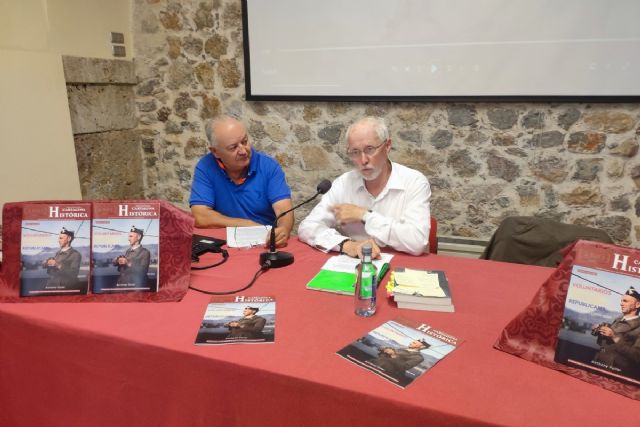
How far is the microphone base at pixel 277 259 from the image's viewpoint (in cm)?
162

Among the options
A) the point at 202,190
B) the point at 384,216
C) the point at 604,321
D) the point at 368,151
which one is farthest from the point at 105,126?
the point at 604,321

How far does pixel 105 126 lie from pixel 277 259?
213 centimetres

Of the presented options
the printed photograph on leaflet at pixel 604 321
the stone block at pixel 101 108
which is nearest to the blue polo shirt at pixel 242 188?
the stone block at pixel 101 108

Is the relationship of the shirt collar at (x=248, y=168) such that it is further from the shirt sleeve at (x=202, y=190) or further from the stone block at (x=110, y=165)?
the stone block at (x=110, y=165)

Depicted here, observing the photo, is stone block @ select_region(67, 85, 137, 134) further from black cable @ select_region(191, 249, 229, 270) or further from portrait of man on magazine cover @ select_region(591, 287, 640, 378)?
portrait of man on magazine cover @ select_region(591, 287, 640, 378)

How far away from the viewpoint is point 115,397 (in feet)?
3.87

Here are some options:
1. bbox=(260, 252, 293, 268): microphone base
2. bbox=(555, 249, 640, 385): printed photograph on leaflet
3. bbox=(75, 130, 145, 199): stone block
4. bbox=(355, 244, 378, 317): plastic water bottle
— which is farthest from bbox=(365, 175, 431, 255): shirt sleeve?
bbox=(75, 130, 145, 199): stone block

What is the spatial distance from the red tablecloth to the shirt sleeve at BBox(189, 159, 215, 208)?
39.9 inches

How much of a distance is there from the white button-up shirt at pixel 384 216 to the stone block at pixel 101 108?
72.3 inches

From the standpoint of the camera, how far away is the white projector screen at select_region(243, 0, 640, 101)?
2305 mm

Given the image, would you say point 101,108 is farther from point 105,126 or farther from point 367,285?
point 367,285

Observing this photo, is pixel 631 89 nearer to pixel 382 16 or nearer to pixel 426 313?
pixel 382 16

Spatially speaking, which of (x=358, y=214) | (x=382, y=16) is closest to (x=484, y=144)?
(x=382, y=16)

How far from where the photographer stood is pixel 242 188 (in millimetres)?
2492
